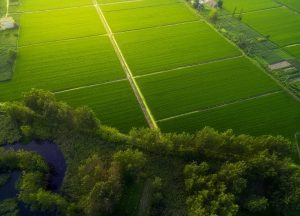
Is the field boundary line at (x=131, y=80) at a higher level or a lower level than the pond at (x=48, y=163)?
higher

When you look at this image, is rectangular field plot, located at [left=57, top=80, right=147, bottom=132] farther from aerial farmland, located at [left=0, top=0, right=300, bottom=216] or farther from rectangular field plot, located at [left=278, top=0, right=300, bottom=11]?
rectangular field plot, located at [left=278, top=0, right=300, bottom=11]

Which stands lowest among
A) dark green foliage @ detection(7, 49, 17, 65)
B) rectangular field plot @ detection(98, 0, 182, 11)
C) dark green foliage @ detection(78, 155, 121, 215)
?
dark green foliage @ detection(78, 155, 121, 215)

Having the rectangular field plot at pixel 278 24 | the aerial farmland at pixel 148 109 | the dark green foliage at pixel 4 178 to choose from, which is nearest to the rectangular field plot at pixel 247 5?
the aerial farmland at pixel 148 109

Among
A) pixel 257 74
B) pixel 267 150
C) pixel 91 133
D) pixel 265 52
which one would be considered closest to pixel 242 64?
pixel 257 74

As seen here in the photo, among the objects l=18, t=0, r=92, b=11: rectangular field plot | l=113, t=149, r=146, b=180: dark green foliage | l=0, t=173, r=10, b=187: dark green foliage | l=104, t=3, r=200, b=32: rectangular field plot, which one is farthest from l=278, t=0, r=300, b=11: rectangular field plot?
l=0, t=173, r=10, b=187: dark green foliage

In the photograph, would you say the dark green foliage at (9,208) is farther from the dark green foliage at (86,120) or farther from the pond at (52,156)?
the dark green foliage at (86,120)

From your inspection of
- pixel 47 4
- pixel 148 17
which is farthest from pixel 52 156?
pixel 47 4

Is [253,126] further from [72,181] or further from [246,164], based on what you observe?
[72,181]
